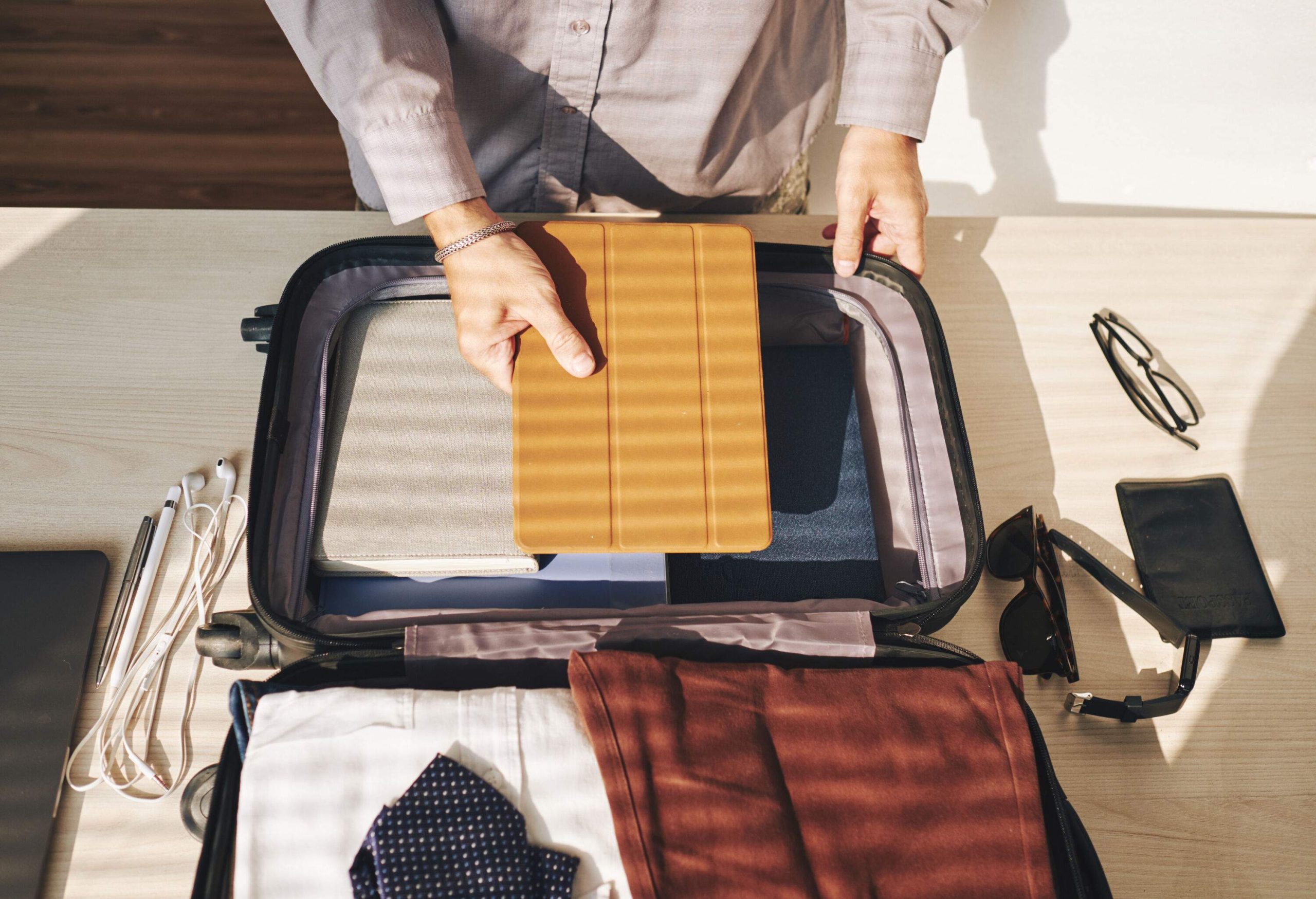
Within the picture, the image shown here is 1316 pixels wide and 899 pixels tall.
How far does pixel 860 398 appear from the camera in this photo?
0.79 meters

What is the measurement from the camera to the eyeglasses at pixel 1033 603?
2.36 feet

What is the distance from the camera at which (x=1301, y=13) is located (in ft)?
Answer: 3.49

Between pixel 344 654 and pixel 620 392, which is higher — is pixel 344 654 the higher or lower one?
the lower one

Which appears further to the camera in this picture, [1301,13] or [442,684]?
[1301,13]

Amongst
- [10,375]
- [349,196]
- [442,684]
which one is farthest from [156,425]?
[349,196]

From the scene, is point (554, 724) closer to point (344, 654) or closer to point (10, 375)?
point (344, 654)

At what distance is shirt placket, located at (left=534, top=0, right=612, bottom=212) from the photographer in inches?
27.5

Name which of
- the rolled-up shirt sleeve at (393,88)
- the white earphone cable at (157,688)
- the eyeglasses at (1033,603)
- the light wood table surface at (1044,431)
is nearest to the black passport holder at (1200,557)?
the light wood table surface at (1044,431)

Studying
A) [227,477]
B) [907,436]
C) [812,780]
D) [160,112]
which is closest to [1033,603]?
[907,436]

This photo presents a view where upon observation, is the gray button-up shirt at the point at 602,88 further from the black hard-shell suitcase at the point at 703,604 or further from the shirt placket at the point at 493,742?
the shirt placket at the point at 493,742

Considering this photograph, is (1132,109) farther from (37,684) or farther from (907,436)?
(37,684)

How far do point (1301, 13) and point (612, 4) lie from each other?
3.53 ft

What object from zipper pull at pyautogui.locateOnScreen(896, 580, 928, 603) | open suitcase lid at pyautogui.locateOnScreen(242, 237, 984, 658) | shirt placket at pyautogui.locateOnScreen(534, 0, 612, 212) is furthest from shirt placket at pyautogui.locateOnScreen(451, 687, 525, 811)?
shirt placket at pyautogui.locateOnScreen(534, 0, 612, 212)

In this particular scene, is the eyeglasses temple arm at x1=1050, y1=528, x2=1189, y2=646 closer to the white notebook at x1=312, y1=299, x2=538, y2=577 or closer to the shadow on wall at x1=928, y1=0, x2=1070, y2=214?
the white notebook at x1=312, y1=299, x2=538, y2=577
